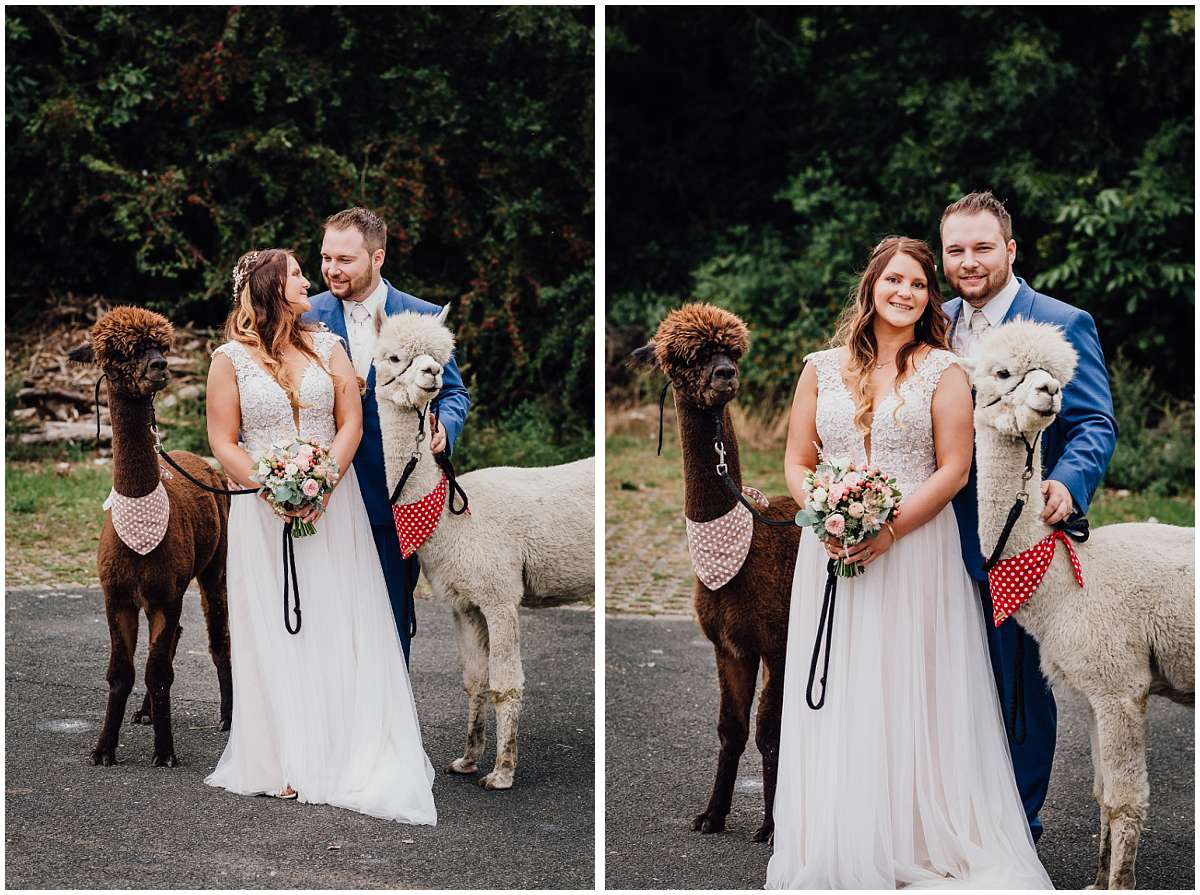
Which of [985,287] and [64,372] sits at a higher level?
[985,287]

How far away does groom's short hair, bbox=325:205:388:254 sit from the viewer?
4.93m

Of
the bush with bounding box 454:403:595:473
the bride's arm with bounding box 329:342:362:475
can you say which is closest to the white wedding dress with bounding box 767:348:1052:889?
the bride's arm with bounding box 329:342:362:475

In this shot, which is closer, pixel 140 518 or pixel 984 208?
pixel 984 208

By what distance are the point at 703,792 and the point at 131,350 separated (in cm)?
289

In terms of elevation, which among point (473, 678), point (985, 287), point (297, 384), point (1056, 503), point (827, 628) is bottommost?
point (473, 678)

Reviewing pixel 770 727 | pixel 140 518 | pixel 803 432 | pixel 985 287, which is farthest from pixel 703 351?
pixel 140 518

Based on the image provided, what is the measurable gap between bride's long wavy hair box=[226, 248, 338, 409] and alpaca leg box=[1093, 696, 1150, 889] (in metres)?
3.01

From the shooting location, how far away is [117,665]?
194 inches

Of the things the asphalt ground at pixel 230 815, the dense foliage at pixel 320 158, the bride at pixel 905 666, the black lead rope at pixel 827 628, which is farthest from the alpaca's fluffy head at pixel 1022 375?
the dense foliage at pixel 320 158

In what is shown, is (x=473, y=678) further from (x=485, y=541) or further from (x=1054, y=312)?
(x=1054, y=312)

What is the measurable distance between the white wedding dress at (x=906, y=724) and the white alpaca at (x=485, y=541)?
138 cm

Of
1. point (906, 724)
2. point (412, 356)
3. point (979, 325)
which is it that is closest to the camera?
point (906, 724)

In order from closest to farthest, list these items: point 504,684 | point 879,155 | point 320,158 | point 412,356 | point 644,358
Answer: point 644,358, point 412,356, point 504,684, point 320,158, point 879,155

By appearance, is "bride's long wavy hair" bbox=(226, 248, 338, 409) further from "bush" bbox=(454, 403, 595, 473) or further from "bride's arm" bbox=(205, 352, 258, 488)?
"bush" bbox=(454, 403, 595, 473)
